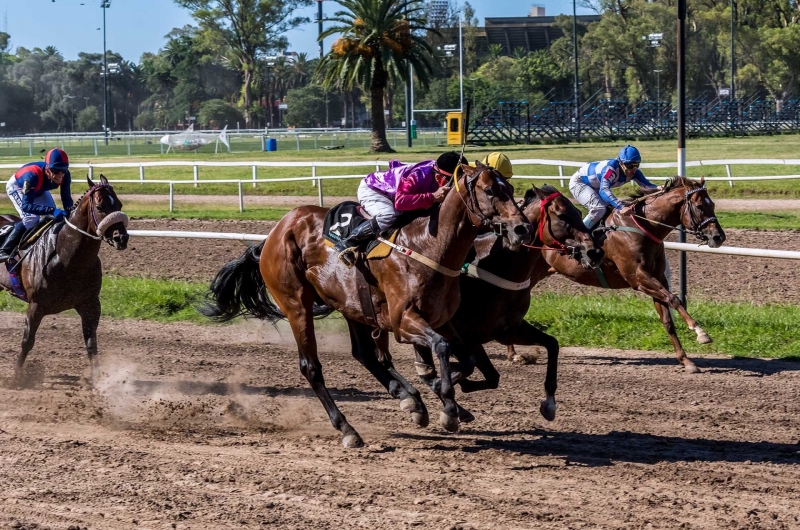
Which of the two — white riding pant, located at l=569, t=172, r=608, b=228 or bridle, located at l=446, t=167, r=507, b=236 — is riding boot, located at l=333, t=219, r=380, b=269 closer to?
bridle, located at l=446, t=167, r=507, b=236

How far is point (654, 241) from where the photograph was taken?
873 centimetres

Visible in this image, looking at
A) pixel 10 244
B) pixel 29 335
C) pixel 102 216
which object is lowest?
pixel 29 335

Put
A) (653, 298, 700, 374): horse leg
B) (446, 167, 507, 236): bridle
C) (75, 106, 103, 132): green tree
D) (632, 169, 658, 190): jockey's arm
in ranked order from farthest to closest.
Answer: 1. (75, 106, 103, 132): green tree
2. (632, 169, 658, 190): jockey's arm
3. (653, 298, 700, 374): horse leg
4. (446, 167, 507, 236): bridle

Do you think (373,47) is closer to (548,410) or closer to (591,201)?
(591,201)

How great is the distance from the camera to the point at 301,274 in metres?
6.68

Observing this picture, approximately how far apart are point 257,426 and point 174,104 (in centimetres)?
8546

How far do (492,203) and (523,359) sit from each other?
129 inches

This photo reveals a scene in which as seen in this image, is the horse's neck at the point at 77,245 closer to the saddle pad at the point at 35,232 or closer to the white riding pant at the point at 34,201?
the saddle pad at the point at 35,232

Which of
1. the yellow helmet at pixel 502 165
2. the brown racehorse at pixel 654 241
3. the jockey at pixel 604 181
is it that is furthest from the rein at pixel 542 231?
the jockey at pixel 604 181

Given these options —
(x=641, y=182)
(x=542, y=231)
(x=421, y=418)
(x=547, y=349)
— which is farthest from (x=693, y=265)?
(x=421, y=418)

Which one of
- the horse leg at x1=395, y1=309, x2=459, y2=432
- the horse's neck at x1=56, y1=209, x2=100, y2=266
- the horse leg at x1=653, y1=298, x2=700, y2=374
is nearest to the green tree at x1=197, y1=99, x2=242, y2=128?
the horse's neck at x1=56, y1=209, x2=100, y2=266

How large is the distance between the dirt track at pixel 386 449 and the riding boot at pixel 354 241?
113cm

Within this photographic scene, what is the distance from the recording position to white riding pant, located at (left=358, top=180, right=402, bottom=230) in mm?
6121

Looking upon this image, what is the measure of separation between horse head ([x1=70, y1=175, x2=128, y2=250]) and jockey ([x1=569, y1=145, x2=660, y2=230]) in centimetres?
400
